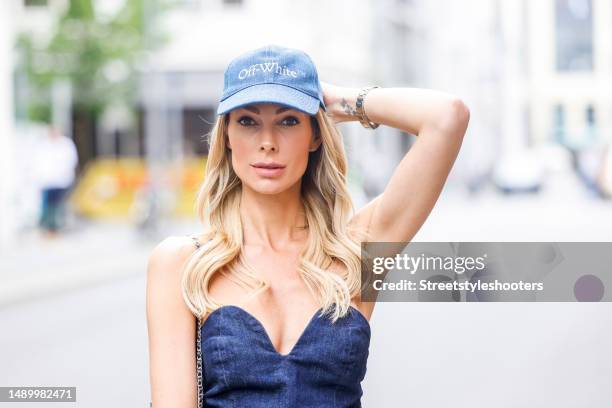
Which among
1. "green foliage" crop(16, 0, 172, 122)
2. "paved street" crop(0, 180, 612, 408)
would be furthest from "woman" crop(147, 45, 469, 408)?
"green foliage" crop(16, 0, 172, 122)

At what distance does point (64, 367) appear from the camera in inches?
236

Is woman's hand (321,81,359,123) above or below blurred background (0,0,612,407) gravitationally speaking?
below

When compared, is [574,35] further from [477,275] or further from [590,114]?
[477,275]

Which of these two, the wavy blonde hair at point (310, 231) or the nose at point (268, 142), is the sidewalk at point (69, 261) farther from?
the nose at point (268, 142)

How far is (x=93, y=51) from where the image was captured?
22047 millimetres

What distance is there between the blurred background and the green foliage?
52 mm

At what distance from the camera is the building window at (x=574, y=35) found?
4.19 metres

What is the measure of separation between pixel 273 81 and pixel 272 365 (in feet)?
1.66

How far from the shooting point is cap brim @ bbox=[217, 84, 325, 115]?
1.78m

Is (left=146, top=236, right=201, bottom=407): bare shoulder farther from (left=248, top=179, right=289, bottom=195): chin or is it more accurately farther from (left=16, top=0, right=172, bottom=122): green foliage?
(left=16, top=0, right=172, bottom=122): green foliage

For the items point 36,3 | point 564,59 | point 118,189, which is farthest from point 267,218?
point 36,3

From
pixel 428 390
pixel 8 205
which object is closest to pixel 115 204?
pixel 8 205

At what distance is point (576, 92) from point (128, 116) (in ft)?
77.8

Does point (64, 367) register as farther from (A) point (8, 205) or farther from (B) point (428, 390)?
(A) point (8, 205)
